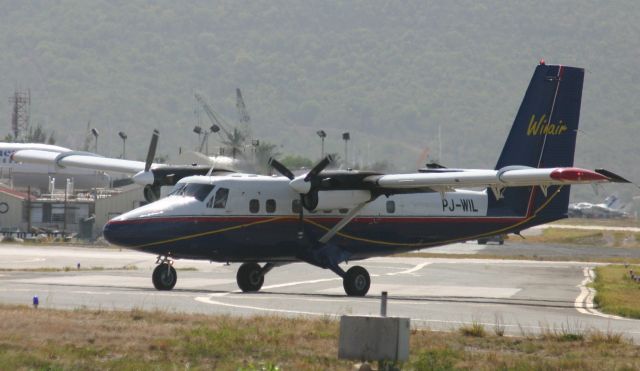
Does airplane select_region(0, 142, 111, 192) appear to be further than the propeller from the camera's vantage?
Yes

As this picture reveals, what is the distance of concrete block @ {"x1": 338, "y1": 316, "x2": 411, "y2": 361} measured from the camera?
17.8 m

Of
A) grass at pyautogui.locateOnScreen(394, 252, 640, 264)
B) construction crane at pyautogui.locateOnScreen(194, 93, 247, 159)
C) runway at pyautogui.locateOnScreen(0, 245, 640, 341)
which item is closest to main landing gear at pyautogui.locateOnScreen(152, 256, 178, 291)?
runway at pyautogui.locateOnScreen(0, 245, 640, 341)

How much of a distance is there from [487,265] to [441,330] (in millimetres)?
34244

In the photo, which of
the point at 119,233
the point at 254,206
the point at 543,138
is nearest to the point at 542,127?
the point at 543,138

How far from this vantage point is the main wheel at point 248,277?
35.3 m

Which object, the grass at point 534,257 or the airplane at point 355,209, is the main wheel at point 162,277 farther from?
the grass at point 534,257

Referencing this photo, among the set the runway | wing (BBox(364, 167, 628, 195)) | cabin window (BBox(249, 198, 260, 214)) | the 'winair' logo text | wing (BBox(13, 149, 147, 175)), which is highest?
the 'winair' logo text

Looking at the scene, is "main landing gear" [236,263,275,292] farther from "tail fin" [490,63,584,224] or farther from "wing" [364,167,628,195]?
"tail fin" [490,63,584,224]

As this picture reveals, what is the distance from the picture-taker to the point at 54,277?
39781 millimetres

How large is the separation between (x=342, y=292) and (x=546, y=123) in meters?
8.49

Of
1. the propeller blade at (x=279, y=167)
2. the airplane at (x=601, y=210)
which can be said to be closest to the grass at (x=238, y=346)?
the propeller blade at (x=279, y=167)

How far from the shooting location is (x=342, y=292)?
36.7m

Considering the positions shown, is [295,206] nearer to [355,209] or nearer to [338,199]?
[338,199]

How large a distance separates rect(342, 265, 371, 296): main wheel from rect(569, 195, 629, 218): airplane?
5183 inches
